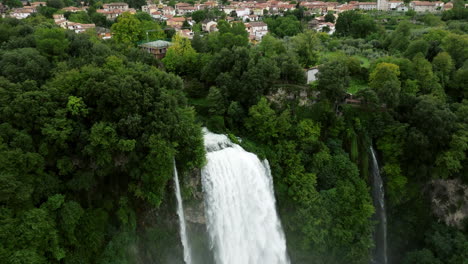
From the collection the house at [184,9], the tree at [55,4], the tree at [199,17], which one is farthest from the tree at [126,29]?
the house at [184,9]

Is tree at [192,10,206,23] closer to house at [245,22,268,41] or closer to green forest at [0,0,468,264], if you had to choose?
house at [245,22,268,41]

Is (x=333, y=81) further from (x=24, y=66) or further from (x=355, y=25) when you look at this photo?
(x=355, y=25)

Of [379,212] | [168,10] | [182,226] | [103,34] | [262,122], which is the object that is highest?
[168,10]

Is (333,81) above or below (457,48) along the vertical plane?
below

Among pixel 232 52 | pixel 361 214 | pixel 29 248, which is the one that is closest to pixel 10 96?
pixel 29 248

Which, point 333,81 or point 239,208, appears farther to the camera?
point 333,81

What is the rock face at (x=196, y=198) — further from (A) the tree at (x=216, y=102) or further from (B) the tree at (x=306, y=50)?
(B) the tree at (x=306, y=50)

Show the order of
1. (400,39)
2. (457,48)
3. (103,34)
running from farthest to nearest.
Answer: (103,34) < (400,39) < (457,48)

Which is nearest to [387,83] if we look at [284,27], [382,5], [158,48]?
[158,48]

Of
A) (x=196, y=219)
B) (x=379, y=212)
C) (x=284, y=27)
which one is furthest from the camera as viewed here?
(x=284, y=27)
